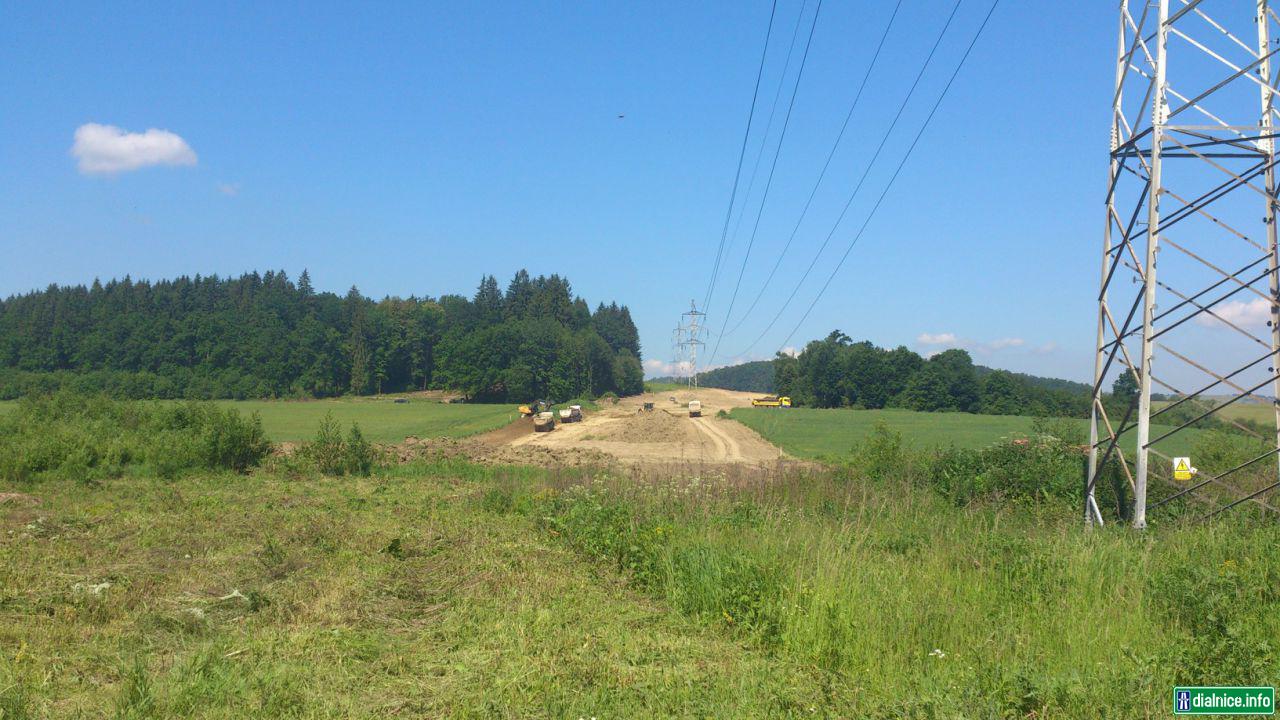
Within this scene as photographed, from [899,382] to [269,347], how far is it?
84023 mm

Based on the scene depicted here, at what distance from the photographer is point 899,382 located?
9706 centimetres

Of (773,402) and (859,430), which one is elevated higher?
(773,402)

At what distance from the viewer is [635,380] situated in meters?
137

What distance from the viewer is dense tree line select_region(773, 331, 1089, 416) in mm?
91188

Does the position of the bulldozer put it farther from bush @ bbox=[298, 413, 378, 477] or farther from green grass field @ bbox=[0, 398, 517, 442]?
bush @ bbox=[298, 413, 378, 477]

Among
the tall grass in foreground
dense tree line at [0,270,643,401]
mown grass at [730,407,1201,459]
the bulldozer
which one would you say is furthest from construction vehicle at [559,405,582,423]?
the tall grass in foreground

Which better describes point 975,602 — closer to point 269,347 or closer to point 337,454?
point 337,454

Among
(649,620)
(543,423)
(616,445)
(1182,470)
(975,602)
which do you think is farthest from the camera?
(543,423)

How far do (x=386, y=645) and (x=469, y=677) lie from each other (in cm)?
118

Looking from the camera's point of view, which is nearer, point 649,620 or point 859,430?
point 649,620

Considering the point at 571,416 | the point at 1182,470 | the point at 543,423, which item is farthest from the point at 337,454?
the point at 571,416

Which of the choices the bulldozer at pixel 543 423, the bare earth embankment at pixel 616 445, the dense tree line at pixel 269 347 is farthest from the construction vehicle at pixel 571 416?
the dense tree line at pixel 269 347

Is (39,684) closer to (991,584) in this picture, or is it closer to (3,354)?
(991,584)

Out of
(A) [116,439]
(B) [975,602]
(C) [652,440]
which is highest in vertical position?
(A) [116,439]
